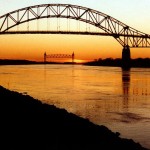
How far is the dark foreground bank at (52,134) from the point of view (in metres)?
8.54

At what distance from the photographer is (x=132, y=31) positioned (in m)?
124

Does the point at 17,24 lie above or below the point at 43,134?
above

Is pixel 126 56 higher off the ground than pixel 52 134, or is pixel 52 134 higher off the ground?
pixel 126 56

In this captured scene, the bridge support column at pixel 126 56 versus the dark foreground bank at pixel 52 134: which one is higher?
the bridge support column at pixel 126 56

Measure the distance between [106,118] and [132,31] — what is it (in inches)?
4320

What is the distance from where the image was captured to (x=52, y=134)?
9891 mm

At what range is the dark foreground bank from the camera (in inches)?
336

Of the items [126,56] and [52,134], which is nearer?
[52,134]

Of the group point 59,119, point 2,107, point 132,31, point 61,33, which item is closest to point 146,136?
point 59,119

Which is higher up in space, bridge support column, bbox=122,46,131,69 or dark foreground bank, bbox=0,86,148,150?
bridge support column, bbox=122,46,131,69

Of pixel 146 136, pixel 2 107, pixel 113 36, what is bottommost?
pixel 146 136

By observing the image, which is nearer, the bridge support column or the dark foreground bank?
the dark foreground bank

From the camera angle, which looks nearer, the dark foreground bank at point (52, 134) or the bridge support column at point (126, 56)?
the dark foreground bank at point (52, 134)

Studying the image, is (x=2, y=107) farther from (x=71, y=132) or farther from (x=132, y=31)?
(x=132, y=31)
